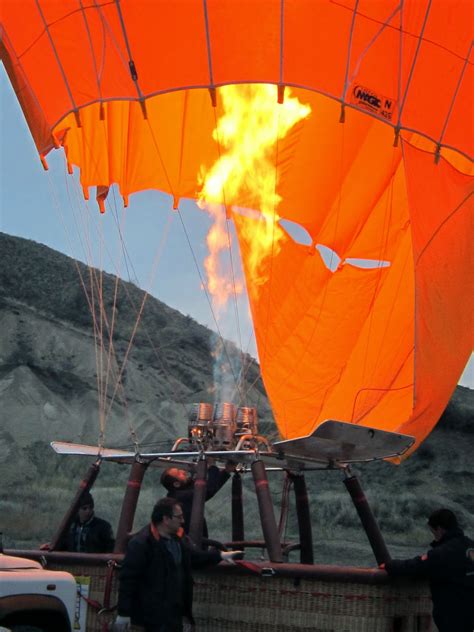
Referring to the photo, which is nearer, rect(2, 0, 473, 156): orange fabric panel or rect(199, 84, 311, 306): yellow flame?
rect(2, 0, 473, 156): orange fabric panel

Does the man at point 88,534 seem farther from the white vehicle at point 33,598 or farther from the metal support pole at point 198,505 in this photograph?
the white vehicle at point 33,598

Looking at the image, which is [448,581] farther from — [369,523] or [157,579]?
[157,579]

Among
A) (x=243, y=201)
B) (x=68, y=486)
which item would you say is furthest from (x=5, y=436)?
(x=243, y=201)

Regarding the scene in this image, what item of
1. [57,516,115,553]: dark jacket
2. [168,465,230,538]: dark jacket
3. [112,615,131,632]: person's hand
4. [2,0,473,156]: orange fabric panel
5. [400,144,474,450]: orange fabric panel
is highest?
[2,0,473,156]: orange fabric panel

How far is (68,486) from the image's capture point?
27.2m

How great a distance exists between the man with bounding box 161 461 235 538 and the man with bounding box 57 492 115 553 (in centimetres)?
92

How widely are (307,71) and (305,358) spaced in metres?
4.15

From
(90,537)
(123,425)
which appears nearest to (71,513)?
(90,537)

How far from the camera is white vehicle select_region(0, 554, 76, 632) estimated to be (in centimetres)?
459

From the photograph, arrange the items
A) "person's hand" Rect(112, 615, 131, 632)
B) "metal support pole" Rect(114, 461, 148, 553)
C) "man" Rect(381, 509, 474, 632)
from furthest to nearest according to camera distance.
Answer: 1. "metal support pole" Rect(114, 461, 148, 553)
2. "man" Rect(381, 509, 474, 632)
3. "person's hand" Rect(112, 615, 131, 632)

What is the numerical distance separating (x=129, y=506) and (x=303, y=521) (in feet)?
4.60

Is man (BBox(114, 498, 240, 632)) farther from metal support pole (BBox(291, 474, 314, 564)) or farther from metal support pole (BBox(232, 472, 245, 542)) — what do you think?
metal support pole (BBox(232, 472, 245, 542))

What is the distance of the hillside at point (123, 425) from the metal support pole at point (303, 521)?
12387 mm

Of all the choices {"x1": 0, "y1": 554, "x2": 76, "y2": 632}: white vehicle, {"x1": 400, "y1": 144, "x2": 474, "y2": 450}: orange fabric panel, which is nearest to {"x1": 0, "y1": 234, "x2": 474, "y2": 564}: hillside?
{"x1": 400, "y1": 144, "x2": 474, "y2": 450}: orange fabric panel
